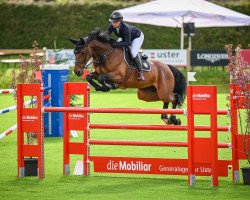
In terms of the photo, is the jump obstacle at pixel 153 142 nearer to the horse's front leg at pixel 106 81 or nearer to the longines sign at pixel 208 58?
the horse's front leg at pixel 106 81

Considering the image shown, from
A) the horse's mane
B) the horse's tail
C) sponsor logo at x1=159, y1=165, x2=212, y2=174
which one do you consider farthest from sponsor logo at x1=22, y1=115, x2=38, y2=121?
the horse's tail

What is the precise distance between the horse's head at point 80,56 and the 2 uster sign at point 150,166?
7.00ft

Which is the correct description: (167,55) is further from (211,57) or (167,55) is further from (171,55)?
(211,57)

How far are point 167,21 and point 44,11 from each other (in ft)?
43.2

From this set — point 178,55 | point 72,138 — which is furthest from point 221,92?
point 72,138

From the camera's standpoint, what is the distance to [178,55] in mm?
25953

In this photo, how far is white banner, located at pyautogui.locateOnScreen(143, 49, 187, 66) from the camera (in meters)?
25.9

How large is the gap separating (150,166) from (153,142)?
26 centimetres

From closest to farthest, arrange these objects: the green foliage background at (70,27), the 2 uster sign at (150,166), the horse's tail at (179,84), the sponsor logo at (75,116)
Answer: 1. the 2 uster sign at (150,166)
2. the sponsor logo at (75,116)
3. the horse's tail at (179,84)
4. the green foliage background at (70,27)

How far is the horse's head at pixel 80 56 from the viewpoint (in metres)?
11.4

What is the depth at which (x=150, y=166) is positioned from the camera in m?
9.27

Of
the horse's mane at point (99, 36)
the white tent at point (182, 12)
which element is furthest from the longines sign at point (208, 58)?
the horse's mane at point (99, 36)

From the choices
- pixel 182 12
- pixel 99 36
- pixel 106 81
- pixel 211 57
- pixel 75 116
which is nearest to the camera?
pixel 75 116

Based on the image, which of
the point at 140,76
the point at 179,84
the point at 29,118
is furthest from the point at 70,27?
the point at 29,118
